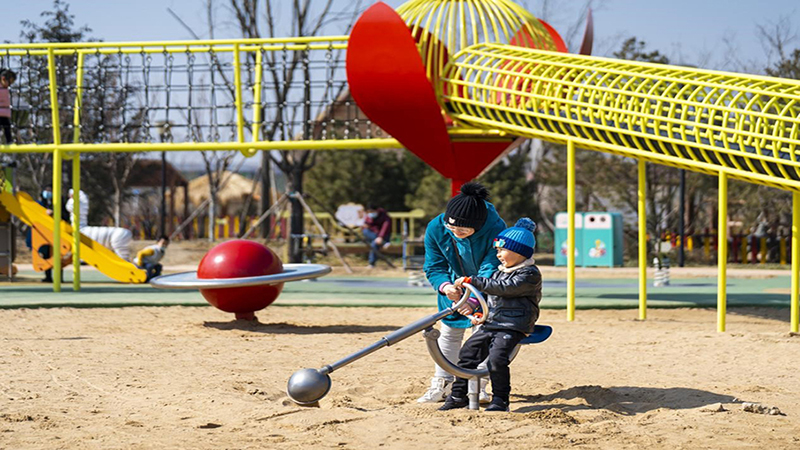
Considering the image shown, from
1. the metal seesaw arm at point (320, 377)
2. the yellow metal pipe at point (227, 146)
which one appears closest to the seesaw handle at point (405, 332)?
the metal seesaw arm at point (320, 377)

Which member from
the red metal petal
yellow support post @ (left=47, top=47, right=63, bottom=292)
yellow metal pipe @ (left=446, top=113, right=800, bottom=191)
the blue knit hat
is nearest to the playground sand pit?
the blue knit hat

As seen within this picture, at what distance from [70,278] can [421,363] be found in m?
13.9

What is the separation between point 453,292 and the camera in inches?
235

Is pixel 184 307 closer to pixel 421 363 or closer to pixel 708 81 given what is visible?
pixel 421 363

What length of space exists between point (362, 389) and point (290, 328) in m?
4.18

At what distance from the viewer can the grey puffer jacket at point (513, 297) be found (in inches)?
239

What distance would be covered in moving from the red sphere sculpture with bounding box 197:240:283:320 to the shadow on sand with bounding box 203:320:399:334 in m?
0.19

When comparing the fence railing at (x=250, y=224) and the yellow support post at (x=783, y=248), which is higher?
the fence railing at (x=250, y=224)

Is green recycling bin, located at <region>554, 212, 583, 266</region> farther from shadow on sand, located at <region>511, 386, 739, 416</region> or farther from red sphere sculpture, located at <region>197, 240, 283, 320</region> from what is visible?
shadow on sand, located at <region>511, 386, 739, 416</region>

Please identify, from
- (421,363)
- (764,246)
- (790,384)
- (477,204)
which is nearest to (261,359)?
(421,363)

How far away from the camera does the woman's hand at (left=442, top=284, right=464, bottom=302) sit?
19.6 ft

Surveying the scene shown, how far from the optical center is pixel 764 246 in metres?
27.1

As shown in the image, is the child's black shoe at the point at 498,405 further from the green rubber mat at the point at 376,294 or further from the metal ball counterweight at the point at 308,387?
the green rubber mat at the point at 376,294

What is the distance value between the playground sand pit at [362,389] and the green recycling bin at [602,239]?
1174cm
